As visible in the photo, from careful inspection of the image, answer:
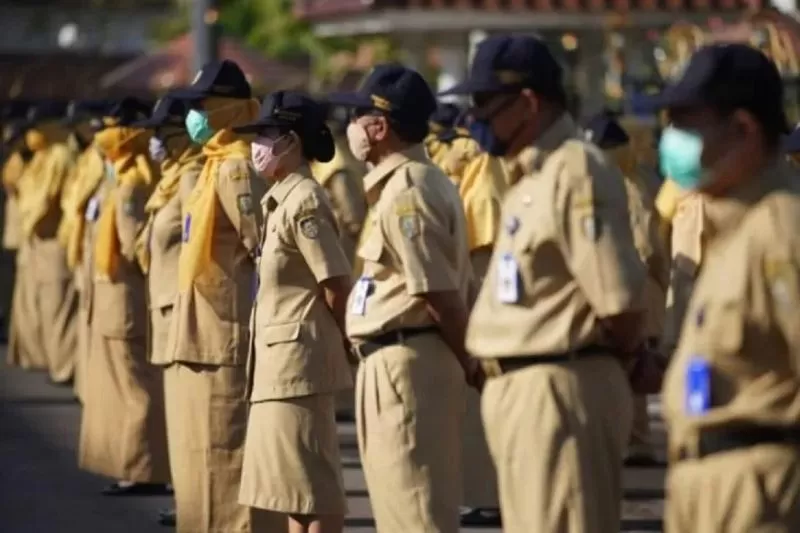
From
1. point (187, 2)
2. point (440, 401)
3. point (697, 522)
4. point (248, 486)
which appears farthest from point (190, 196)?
point (187, 2)

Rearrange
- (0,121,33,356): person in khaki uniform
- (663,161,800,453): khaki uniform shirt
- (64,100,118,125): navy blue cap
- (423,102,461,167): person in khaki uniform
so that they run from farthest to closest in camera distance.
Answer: (0,121,33,356): person in khaki uniform < (64,100,118,125): navy blue cap < (423,102,461,167): person in khaki uniform < (663,161,800,453): khaki uniform shirt


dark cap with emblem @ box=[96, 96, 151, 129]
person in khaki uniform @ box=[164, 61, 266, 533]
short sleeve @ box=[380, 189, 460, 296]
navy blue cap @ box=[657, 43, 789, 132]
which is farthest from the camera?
dark cap with emblem @ box=[96, 96, 151, 129]

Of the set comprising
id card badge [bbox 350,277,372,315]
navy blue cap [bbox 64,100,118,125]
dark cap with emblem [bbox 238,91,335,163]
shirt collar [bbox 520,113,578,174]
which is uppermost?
navy blue cap [bbox 64,100,118,125]

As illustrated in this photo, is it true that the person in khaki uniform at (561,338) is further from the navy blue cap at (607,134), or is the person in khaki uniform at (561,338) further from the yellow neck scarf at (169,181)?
the navy blue cap at (607,134)

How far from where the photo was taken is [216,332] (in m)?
Answer: 11.0

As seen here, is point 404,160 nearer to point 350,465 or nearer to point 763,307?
point 763,307

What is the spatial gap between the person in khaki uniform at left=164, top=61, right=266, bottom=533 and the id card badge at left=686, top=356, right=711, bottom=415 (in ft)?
16.0

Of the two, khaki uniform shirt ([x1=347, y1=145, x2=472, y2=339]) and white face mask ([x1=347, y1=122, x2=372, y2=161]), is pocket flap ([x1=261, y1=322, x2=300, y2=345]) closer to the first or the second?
khaki uniform shirt ([x1=347, y1=145, x2=472, y2=339])

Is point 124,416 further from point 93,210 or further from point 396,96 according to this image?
point 396,96

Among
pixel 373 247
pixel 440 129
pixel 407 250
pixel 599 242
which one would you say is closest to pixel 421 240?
pixel 407 250

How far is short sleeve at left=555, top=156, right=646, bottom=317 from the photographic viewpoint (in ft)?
23.4

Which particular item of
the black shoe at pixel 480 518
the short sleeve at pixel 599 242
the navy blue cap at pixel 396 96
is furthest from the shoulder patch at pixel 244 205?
the short sleeve at pixel 599 242

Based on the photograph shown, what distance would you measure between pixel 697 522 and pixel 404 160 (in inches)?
122

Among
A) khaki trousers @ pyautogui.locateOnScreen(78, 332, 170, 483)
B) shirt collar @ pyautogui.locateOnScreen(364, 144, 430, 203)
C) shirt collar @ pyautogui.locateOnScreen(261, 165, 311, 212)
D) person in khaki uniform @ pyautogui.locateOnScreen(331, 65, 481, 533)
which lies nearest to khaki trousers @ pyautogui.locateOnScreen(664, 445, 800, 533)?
person in khaki uniform @ pyautogui.locateOnScreen(331, 65, 481, 533)
